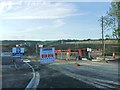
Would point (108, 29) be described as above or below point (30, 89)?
→ above

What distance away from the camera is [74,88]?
1622cm

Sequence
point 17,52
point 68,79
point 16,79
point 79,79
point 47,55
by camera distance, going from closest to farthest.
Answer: point 79,79
point 68,79
point 16,79
point 47,55
point 17,52

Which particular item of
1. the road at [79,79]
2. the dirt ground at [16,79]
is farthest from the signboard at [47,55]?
the dirt ground at [16,79]

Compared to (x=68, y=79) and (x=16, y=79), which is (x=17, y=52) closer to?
(x=16, y=79)

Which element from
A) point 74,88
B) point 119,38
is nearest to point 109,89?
point 74,88

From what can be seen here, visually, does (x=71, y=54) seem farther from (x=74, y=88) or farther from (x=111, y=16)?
(x=74, y=88)

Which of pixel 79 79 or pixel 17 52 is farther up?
pixel 17 52

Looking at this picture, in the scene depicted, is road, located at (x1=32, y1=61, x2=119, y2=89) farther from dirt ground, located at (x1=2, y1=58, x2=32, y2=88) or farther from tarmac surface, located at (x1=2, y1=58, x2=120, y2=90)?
dirt ground, located at (x1=2, y1=58, x2=32, y2=88)

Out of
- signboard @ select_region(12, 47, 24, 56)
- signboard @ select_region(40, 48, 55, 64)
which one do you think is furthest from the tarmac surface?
signboard @ select_region(12, 47, 24, 56)

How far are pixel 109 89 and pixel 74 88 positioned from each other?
1.63 metres

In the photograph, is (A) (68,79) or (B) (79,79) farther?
(A) (68,79)

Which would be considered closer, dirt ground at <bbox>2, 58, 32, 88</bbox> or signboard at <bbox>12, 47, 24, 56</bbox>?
dirt ground at <bbox>2, 58, 32, 88</bbox>

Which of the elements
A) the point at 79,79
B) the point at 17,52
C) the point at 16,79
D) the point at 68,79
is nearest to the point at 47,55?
the point at 17,52

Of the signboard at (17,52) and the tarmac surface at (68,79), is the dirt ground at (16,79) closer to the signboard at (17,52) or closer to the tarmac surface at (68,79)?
the tarmac surface at (68,79)
